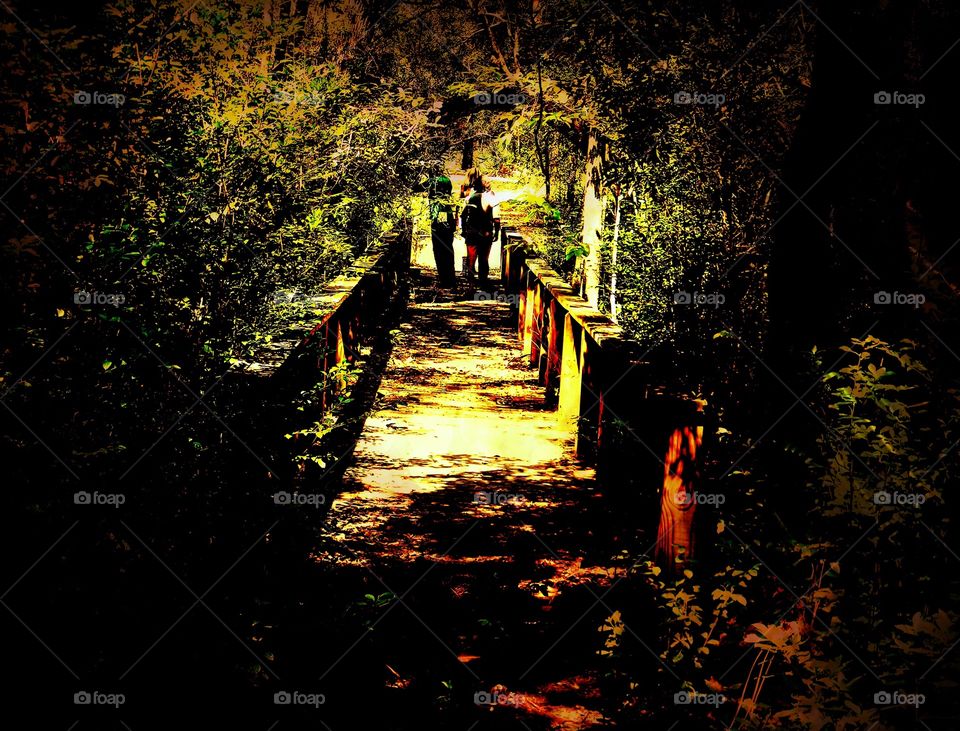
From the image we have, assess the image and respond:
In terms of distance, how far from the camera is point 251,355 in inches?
172

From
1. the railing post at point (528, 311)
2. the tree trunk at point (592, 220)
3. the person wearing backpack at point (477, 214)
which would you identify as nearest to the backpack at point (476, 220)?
the person wearing backpack at point (477, 214)

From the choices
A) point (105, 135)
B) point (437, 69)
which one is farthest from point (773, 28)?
point (437, 69)

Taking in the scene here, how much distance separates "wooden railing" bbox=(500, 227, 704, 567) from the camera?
443 centimetres

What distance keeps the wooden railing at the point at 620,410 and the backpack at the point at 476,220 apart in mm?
4914

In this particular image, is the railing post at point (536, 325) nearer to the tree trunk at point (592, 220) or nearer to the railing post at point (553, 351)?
the railing post at point (553, 351)

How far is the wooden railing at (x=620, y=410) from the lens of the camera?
14.5 feet

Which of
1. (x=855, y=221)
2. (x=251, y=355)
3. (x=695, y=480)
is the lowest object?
(x=695, y=480)

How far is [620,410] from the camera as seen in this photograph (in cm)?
594

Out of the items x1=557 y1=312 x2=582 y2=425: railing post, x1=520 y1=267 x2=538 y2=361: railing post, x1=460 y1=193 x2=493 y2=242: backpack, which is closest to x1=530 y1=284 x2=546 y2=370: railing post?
x1=520 y1=267 x2=538 y2=361: railing post

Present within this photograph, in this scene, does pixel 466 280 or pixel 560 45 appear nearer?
pixel 560 45

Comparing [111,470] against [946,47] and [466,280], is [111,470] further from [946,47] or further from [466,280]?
[466,280]

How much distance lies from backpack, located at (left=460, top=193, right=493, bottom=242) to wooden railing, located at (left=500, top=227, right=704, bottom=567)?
4914 mm

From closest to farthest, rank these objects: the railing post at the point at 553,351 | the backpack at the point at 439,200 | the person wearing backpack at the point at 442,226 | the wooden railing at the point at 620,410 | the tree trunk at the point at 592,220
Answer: the wooden railing at the point at 620,410, the railing post at the point at 553,351, the tree trunk at the point at 592,220, the backpack at the point at 439,200, the person wearing backpack at the point at 442,226

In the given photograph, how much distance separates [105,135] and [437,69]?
48.1ft
